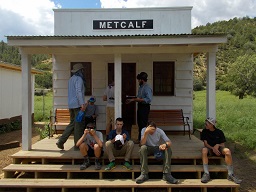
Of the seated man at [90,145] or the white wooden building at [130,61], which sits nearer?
the seated man at [90,145]

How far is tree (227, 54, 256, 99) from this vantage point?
4266 centimetres

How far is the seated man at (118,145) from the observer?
5723mm

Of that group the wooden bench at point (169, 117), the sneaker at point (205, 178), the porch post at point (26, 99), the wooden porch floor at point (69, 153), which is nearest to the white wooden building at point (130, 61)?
the wooden bench at point (169, 117)

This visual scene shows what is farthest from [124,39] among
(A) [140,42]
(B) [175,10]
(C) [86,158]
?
(B) [175,10]

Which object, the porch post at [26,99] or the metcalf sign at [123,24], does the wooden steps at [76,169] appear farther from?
the metcalf sign at [123,24]

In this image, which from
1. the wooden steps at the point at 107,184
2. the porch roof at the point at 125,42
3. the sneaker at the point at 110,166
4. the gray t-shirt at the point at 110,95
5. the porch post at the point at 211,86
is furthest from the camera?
the gray t-shirt at the point at 110,95

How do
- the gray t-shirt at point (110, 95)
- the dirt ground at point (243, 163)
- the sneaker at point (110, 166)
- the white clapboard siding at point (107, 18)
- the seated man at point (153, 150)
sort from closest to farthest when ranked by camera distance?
1. the seated man at point (153, 150)
2. the sneaker at point (110, 166)
3. the dirt ground at point (243, 163)
4. the gray t-shirt at point (110, 95)
5. the white clapboard siding at point (107, 18)

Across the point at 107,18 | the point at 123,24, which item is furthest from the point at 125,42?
the point at 107,18

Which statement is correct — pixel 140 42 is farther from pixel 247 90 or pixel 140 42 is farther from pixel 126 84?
pixel 247 90

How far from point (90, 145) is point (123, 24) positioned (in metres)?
5.19

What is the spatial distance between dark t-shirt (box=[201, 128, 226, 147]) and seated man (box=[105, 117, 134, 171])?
61.2 inches

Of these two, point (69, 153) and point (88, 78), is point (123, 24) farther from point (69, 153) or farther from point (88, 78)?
point (69, 153)

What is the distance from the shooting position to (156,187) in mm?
5562

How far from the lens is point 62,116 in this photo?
899 cm
